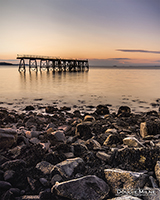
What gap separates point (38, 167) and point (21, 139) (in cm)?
149

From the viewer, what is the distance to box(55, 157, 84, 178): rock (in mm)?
3272

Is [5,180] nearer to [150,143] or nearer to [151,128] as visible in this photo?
[150,143]

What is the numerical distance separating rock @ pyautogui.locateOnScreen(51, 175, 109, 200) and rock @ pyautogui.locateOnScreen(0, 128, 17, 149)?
6.50 feet

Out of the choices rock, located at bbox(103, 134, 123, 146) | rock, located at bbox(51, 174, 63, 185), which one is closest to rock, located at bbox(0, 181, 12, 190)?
rock, located at bbox(51, 174, 63, 185)

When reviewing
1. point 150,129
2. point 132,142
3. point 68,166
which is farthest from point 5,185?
point 150,129

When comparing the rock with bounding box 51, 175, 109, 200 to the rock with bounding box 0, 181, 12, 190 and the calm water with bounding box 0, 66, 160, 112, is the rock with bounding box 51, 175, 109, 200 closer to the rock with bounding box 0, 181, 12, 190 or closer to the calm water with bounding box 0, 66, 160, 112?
the rock with bounding box 0, 181, 12, 190

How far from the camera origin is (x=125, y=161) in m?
3.63

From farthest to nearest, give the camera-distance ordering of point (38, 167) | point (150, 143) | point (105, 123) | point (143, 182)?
point (105, 123), point (150, 143), point (38, 167), point (143, 182)

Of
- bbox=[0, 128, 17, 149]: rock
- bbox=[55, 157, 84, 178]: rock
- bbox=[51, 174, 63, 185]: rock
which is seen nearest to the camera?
bbox=[51, 174, 63, 185]: rock

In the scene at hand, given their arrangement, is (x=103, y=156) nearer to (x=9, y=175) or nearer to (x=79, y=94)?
(x=9, y=175)

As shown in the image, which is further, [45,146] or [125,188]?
[45,146]

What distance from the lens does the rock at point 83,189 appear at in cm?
278

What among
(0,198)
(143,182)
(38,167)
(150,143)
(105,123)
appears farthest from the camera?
(105,123)

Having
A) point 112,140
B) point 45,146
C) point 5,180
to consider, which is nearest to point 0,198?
point 5,180
